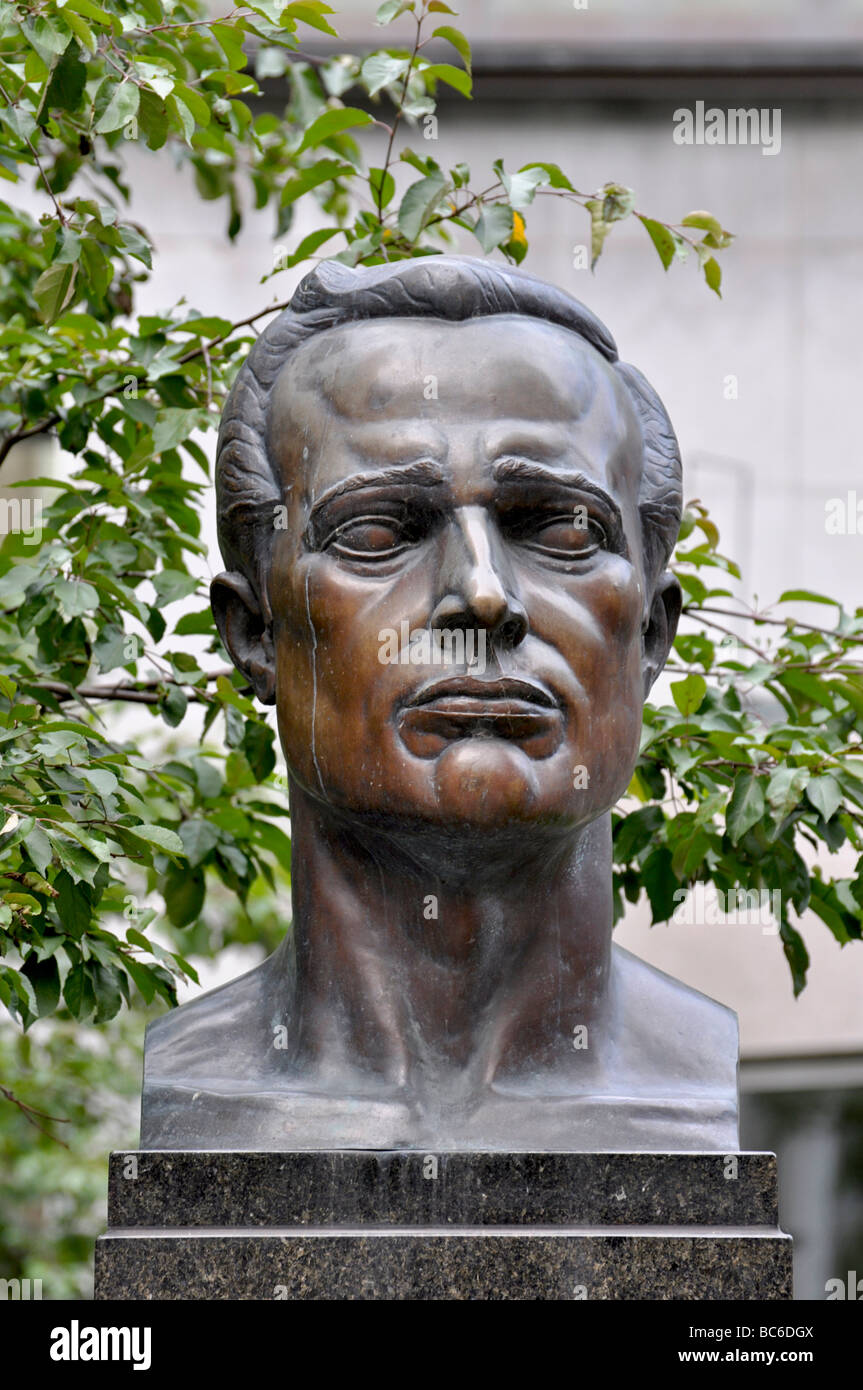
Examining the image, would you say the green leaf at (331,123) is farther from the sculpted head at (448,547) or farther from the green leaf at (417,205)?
the sculpted head at (448,547)

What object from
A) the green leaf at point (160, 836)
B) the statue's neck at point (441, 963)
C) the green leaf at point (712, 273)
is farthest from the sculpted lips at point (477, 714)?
the green leaf at point (712, 273)

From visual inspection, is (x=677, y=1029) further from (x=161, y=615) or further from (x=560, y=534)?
(x=161, y=615)

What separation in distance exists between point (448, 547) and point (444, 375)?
1.33 ft

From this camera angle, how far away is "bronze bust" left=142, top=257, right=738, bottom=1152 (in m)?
4.35

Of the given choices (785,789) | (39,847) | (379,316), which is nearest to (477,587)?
(379,316)

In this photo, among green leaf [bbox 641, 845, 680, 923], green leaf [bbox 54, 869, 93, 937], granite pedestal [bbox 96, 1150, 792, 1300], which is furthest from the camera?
green leaf [bbox 641, 845, 680, 923]

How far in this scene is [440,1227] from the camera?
4266mm

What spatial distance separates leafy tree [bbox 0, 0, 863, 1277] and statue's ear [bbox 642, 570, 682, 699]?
0.59 m

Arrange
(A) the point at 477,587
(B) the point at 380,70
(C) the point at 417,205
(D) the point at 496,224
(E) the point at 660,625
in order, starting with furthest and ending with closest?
1. (C) the point at 417,205
2. (B) the point at 380,70
3. (D) the point at 496,224
4. (E) the point at 660,625
5. (A) the point at 477,587

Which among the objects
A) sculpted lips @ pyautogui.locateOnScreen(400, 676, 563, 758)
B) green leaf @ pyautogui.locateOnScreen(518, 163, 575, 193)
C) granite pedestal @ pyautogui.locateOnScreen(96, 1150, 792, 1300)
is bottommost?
granite pedestal @ pyautogui.locateOnScreen(96, 1150, 792, 1300)

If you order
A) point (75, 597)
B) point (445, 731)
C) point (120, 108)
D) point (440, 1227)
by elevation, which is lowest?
point (440, 1227)

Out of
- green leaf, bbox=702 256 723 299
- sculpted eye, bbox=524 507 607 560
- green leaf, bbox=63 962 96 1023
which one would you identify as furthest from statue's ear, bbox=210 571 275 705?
green leaf, bbox=702 256 723 299

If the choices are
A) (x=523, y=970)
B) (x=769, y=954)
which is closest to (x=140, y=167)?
(x=769, y=954)

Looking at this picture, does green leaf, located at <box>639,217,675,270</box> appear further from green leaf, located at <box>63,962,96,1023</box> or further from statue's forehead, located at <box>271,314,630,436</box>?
green leaf, located at <box>63,962,96,1023</box>
